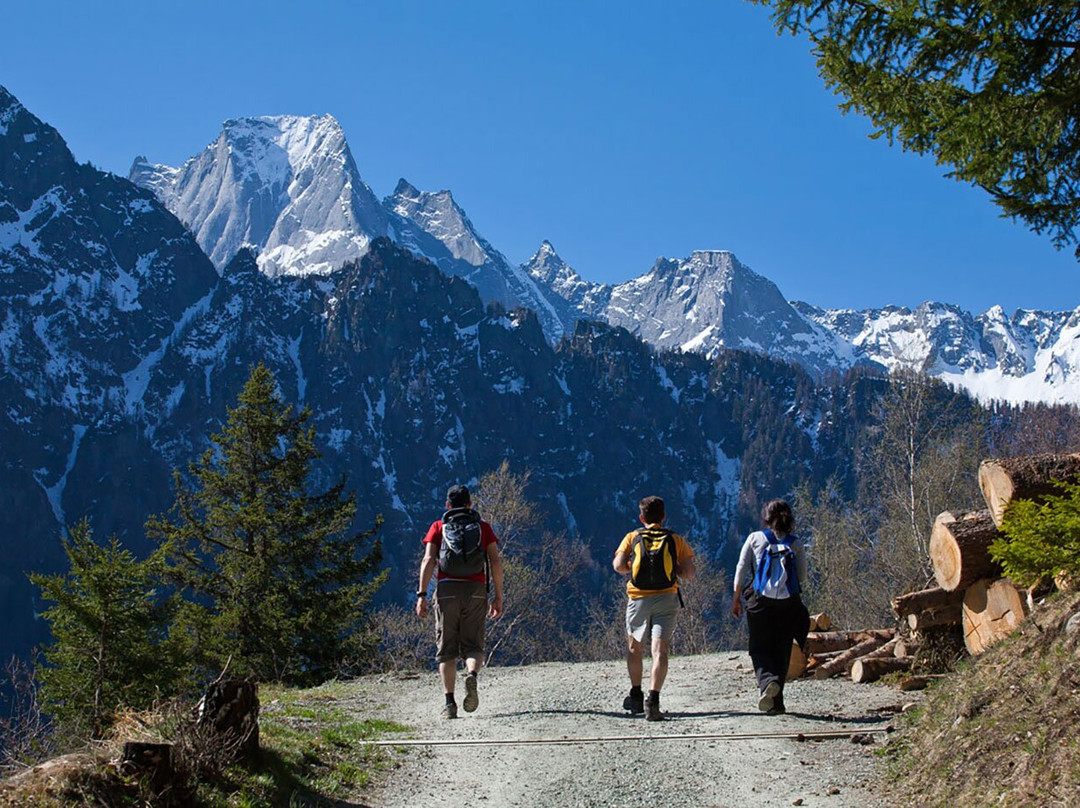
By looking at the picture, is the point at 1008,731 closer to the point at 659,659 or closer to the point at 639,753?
the point at 639,753

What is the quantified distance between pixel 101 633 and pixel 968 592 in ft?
42.2

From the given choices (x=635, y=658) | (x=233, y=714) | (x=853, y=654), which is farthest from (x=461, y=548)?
(x=853, y=654)

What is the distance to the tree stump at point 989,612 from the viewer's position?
933 centimetres

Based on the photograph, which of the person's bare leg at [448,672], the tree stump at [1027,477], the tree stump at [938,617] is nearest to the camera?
the tree stump at [1027,477]

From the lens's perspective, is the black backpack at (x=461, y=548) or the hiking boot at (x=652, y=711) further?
the black backpack at (x=461, y=548)

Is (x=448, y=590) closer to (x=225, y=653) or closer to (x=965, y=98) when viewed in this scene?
(x=965, y=98)

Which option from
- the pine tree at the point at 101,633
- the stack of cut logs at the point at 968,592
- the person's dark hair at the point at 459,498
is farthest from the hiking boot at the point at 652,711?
the pine tree at the point at 101,633

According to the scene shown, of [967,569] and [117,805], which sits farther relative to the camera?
[967,569]

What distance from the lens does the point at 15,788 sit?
5023mm

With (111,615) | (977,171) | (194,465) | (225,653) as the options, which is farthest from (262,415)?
(977,171)

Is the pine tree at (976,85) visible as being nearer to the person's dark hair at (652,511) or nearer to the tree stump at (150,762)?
the person's dark hair at (652,511)

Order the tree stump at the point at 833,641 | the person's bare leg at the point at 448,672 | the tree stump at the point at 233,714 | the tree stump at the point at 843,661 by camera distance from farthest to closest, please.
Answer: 1. the tree stump at the point at 833,641
2. the tree stump at the point at 843,661
3. the person's bare leg at the point at 448,672
4. the tree stump at the point at 233,714

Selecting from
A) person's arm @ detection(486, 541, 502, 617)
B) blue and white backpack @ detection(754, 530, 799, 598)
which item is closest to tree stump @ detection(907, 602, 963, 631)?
blue and white backpack @ detection(754, 530, 799, 598)

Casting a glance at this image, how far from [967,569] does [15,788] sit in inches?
339
